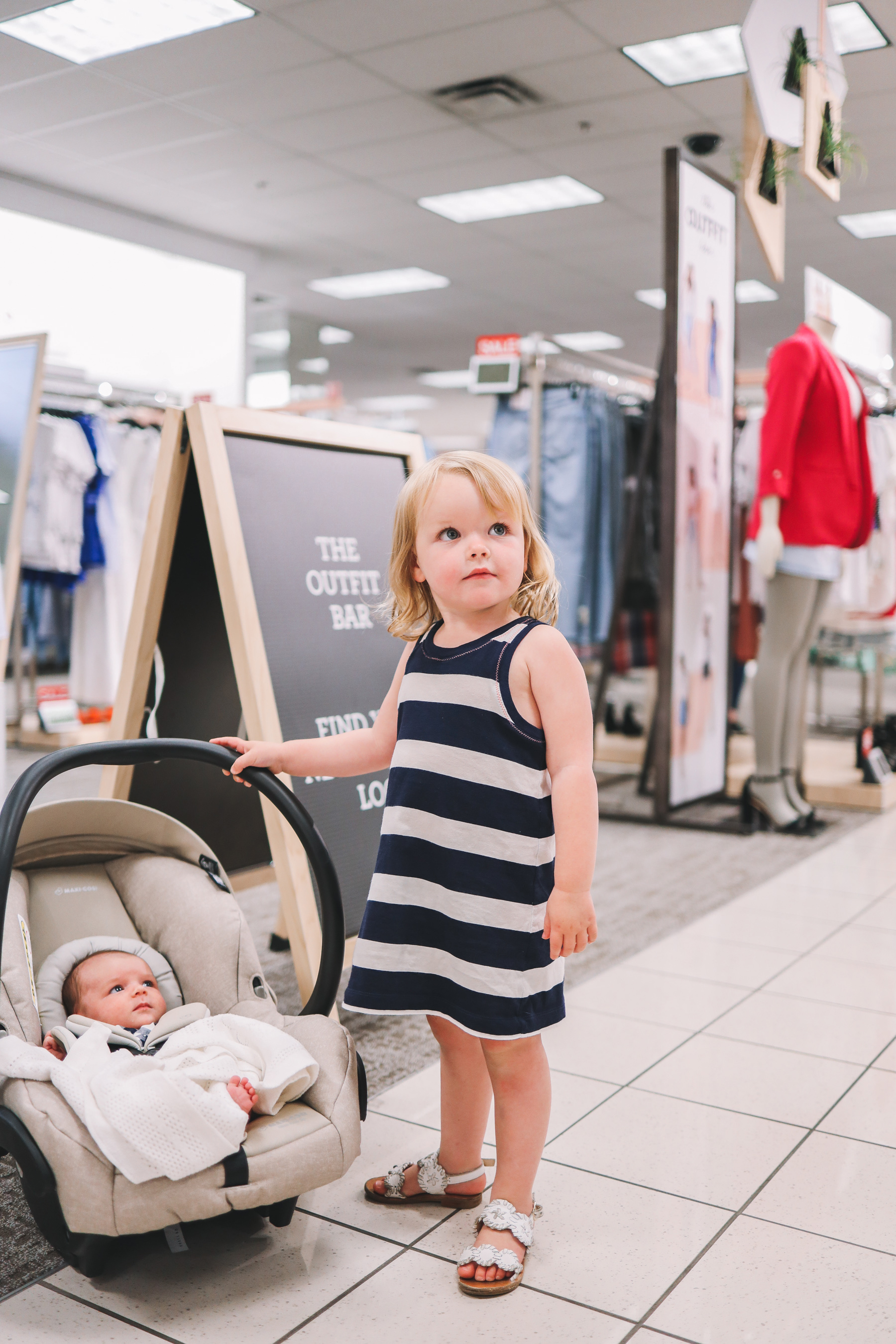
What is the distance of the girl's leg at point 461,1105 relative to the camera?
1713mm

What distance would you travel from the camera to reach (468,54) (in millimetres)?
5457

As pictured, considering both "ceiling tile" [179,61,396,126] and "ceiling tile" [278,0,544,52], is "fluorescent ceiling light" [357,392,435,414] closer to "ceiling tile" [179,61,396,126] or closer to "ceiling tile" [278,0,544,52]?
"ceiling tile" [179,61,396,126]

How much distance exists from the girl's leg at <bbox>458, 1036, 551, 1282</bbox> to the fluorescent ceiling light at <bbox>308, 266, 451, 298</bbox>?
8875 millimetres

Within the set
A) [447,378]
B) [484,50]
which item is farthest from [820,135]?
[447,378]

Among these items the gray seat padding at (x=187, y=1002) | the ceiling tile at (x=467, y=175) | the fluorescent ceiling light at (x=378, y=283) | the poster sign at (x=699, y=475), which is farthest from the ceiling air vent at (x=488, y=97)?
the gray seat padding at (x=187, y=1002)

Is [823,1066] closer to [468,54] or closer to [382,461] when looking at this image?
[382,461]

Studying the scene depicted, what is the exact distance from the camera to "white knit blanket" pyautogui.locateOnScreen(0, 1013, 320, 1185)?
138 cm

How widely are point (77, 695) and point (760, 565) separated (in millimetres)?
4189

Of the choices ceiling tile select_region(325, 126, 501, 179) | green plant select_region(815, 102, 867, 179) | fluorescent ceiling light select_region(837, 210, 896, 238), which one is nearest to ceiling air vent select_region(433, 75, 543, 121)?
ceiling tile select_region(325, 126, 501, 179)

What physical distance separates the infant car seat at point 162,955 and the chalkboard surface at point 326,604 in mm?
428

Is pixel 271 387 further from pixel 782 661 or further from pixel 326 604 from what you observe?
pixel 326 604

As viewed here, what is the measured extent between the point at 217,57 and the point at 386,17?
997mm

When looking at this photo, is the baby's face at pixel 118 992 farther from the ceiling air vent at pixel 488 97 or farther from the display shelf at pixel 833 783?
the ceiling air vent at pixel 488 97

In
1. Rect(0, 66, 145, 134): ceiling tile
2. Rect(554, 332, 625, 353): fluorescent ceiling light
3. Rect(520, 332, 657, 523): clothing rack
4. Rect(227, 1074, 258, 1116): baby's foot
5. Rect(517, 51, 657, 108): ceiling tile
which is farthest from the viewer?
Rect(554, 332, 625, 353): fluorescent ceiling light
